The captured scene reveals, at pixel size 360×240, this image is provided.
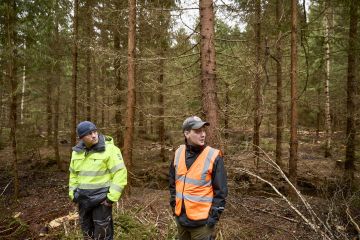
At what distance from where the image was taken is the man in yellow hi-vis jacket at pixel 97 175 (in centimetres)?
512

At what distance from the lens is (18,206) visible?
11.1 metres

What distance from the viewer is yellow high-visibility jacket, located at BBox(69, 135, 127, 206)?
5148 mm

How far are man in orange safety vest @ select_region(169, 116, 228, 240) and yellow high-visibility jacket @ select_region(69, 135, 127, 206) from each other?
4.14ft

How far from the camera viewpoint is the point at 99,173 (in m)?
5.20

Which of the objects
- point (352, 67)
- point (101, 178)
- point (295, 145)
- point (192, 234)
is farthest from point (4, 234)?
point (352, 67)

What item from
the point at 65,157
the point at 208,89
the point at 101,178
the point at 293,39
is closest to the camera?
the point at 101,178

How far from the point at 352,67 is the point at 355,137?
106 inches

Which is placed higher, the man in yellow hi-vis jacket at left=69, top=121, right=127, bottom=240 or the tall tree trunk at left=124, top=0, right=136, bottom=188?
the tall tree trunk at left=124, top=0, right=136, bottom=188

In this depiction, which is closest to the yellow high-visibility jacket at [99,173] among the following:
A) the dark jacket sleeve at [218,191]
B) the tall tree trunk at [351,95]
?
the dark jacket sleeve at [218,191]

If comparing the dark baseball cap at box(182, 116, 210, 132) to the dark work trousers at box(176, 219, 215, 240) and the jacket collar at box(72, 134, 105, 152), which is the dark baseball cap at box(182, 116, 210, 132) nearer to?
the dark work trousers at box(176, 219, 215, 240)

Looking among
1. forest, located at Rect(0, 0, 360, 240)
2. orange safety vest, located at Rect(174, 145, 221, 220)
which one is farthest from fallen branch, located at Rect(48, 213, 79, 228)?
orange safety vest, located at Rect(174, 145, 221, 220)

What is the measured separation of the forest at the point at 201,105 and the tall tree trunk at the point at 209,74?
0.07 feet

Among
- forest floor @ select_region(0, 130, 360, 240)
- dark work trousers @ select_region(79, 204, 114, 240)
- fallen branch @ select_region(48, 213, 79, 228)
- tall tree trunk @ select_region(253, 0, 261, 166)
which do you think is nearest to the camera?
dark work trousers @ select_region(79, 204, 114, 240)

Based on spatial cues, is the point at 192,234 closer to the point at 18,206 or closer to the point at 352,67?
the point at 18,206
